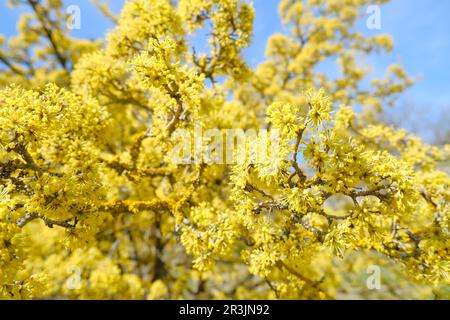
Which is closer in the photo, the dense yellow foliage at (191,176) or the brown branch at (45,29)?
the dense yellow foliage at (191,176)

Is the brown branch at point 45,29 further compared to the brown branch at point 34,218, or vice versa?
the brown branch at point 45,29

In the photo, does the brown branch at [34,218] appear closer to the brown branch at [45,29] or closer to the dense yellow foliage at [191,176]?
the dense yellow foliage at [191,176]

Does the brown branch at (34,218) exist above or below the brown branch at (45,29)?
below

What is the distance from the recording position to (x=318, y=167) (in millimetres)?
3150

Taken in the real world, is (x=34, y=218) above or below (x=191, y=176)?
below

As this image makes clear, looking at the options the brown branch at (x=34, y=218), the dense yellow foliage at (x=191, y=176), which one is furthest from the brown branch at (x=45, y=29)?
the brown branch at (x=34, y=218)

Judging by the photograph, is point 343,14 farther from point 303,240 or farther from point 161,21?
point 303,240

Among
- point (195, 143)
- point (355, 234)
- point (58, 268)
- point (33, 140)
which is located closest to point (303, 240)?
point (355, 234)

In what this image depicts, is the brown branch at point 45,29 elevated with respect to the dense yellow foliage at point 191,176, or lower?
elevated

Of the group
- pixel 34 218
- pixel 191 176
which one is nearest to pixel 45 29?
pixel 191 176

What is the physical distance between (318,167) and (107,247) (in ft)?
25.5

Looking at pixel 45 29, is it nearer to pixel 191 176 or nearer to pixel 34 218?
pixel 191 176

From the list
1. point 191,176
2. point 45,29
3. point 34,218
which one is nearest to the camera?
point 34,218

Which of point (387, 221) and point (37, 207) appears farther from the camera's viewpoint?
point (387, 221)
